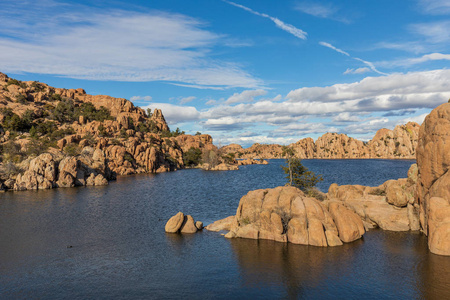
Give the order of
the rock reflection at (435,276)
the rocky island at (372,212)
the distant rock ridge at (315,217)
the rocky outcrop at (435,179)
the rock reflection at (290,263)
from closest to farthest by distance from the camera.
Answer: the rock reflection at (435,276)
the rock reflection at (290,263)
the rocky outcrop at (435,179)
the rocky island at (372,212)
the distant rock ridge at (315,217)

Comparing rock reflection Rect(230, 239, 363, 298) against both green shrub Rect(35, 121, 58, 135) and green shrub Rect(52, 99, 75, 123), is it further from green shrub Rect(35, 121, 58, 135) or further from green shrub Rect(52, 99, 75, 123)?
green shrub Rect(52, 99, 75, 123)

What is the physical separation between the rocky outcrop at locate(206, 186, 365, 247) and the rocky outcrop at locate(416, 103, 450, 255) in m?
8.87

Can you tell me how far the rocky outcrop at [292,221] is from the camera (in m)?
39.8

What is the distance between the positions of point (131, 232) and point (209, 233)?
12.4m

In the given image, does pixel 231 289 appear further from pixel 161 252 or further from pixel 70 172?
pixel 70 172

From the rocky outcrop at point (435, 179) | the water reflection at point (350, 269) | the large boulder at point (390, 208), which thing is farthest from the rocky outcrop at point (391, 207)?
the water reflection at point (350, 269)

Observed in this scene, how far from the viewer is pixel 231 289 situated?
1118 inches

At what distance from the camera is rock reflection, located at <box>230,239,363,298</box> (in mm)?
29453

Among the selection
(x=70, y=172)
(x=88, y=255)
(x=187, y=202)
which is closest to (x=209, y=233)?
(x=88, y=255)

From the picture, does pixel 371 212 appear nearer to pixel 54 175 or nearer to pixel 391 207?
pixel 391 207

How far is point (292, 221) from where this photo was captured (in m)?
40.9

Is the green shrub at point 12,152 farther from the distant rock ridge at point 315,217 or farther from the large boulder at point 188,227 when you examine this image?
the distant rock ridge at point 315,217

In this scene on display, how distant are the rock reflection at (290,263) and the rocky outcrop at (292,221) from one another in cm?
122

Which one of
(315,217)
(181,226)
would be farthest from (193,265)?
(315,217)
